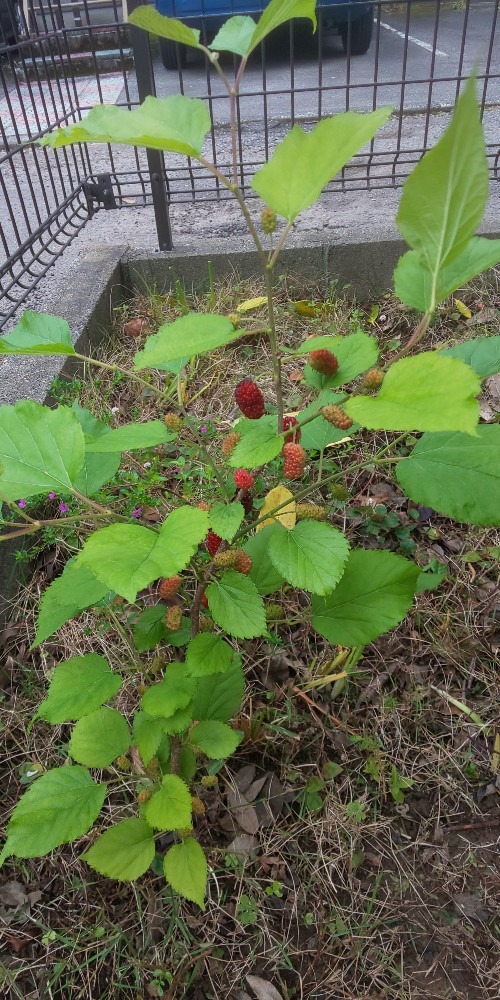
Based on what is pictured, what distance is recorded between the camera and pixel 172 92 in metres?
6.27

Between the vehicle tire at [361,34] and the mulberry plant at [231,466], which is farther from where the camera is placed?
the vehicle tire at [361,34]

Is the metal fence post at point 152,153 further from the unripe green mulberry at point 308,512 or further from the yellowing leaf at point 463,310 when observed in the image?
the unripe green mulberry at point 308,512

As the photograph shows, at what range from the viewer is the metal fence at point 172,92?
245cm

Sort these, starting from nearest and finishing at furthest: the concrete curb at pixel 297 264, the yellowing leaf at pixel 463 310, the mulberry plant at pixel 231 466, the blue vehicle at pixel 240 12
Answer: the mulberry plant at pixel 231 466, the yellowing leaf at pixel 463 310, the concrete curb at pixel 297 264, the blue vehicle at pixel 240 12

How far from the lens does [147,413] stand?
2152mm

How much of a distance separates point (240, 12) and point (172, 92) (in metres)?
2.97

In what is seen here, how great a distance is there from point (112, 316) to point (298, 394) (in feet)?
3.07

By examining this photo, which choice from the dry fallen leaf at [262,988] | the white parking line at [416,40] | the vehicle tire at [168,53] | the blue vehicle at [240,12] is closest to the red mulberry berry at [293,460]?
the dry fallen leaf at [262,988]

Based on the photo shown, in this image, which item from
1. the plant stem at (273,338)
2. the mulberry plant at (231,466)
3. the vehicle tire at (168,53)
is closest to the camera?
the mulberry plant at (231,466)

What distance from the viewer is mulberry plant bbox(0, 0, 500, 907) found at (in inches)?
21.2

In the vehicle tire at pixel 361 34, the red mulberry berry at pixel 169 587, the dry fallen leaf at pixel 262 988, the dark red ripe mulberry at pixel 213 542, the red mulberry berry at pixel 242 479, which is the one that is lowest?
the dry fallen leaf at pixel 262 988

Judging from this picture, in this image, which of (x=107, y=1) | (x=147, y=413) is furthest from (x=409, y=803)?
(x=107, y=1)

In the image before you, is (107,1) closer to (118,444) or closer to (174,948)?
(118,444)

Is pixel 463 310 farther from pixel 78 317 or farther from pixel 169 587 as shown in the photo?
pixel 169 587
